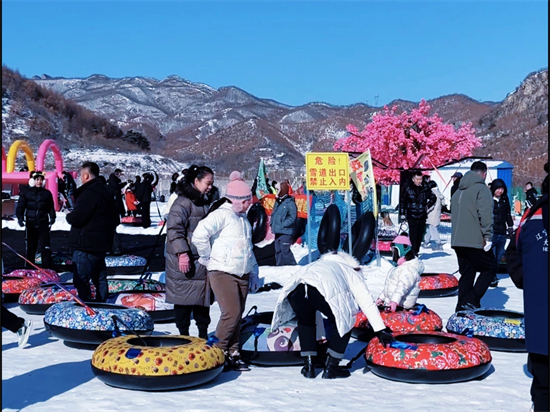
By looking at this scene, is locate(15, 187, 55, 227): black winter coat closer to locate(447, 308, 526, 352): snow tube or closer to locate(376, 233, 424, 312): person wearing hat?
locate(376, 233, 424, 312): person wearing hat

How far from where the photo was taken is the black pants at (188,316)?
688 cm

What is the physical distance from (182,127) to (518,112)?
10475cm

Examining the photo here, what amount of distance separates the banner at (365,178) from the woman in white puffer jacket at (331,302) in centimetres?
820

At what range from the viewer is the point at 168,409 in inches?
213

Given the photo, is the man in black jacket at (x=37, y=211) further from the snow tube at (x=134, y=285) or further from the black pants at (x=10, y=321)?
the black pants at (x=10, y=321)

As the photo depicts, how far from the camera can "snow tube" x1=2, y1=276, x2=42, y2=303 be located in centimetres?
991

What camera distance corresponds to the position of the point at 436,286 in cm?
1084

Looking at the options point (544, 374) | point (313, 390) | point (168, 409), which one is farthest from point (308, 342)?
point (544, 374)

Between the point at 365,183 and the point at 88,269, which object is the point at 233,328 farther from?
the point at 365,183

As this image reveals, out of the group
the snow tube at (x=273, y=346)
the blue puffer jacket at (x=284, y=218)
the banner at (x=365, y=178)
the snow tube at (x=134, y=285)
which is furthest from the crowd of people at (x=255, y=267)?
the banner at (x=365, y=178)

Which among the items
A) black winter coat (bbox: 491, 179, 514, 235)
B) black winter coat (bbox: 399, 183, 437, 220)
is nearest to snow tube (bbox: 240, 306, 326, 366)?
black winter coat (bbox: 491, 179, 514, 235)

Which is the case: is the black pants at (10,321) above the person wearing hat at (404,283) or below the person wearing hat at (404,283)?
below

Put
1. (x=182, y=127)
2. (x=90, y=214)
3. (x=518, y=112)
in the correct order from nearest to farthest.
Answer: (x=90, y=214) < (x=518, y=112) < (x=182, y=127)

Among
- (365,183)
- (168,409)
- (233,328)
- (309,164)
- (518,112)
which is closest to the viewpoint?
(168,409)
